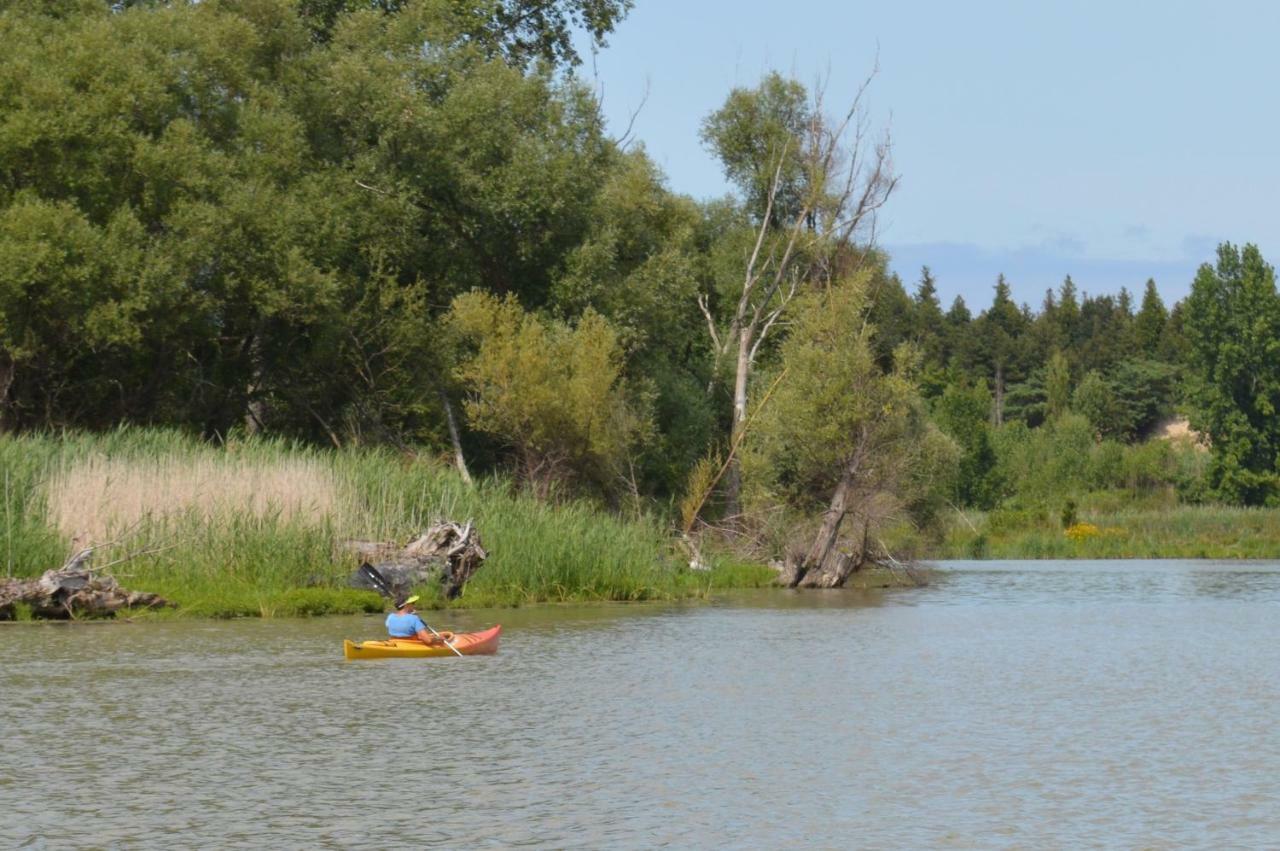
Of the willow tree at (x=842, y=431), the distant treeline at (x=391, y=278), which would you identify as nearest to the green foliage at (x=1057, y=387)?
the distant treeline at (x=391, y=278)

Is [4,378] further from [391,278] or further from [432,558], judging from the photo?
[432,558]

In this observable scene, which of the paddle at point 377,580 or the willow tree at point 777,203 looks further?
the willow tree at point 777,203

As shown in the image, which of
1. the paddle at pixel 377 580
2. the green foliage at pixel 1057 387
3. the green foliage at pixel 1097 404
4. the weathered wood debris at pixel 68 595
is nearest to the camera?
the weathered wood debris at pixel 68 595

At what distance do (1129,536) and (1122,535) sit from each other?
31cm

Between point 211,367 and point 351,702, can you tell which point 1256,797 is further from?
point 211,367

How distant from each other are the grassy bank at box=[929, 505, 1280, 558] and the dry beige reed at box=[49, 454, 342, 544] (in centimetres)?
3965

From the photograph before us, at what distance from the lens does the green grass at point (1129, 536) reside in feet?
224

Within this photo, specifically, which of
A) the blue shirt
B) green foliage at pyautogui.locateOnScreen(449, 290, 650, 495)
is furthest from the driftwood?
green foliage at pyautogui.locateOnScreen(449, 290, 650, 495)

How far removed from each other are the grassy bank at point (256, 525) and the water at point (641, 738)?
6.47 feet

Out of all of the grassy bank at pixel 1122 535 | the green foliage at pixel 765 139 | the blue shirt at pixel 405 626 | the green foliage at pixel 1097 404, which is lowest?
the blue shirt at pixel 405 626

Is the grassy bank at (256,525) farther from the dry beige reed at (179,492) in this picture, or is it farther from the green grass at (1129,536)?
the green grass at (1129,536)

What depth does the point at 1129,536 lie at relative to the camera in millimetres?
71188

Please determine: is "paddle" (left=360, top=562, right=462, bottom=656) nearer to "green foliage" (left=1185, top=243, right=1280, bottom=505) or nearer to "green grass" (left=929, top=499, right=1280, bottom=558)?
→ "green grass" (left=929, top=499, right=1280, bottom=558)

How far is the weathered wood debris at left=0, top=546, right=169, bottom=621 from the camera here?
1051 inches
